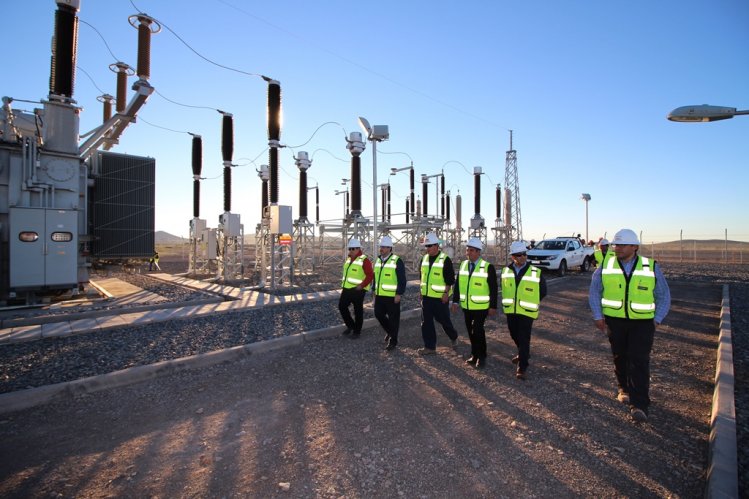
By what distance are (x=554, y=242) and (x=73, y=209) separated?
71.2ft

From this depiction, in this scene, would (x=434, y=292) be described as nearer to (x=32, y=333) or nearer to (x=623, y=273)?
(x=623, y=273)

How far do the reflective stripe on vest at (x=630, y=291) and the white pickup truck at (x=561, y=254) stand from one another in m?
16.5

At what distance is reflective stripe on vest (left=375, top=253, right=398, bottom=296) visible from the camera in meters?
6.99

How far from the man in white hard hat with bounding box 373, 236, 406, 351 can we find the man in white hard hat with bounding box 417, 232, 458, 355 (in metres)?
0.44

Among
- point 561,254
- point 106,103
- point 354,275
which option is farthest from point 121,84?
point 561,254

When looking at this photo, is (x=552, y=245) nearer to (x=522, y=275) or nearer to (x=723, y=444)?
(x=522, y=275)

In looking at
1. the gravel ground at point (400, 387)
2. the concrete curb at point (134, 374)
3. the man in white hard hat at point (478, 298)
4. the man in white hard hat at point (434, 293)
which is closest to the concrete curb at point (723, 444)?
the gravel ground at point (400, 387)

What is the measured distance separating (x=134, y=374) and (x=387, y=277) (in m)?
4.07

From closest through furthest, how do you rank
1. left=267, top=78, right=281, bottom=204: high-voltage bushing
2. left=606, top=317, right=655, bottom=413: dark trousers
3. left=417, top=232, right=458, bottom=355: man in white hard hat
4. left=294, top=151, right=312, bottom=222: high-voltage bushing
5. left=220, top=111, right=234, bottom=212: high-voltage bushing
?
1. left=606, top=317, right=655, bottom=413: dark trousers
2. left=417, top=232, right=458, bottom=355: man in white hard hat
3. left=267, top=78, right=281, bottom=204: high-voltage bushing
4. left=220, top=111, right=234, bottom=212: high-voltage bushing
5. left=294, top=151, right=312, bottom=222: high-voltage bushing

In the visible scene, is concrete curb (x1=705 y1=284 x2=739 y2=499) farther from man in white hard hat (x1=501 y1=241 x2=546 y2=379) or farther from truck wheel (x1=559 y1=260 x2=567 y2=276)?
truck wheel (x1=559 y1=260 x2=567 y2=276)

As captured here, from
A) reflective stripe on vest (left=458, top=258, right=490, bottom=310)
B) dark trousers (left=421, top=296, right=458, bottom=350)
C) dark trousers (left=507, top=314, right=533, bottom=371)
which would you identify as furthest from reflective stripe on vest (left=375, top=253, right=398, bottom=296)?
dark trousers (left=507, top=314, right=533, bottom=371)

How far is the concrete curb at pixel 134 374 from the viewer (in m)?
4.47

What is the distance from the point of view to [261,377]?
549 centimetres

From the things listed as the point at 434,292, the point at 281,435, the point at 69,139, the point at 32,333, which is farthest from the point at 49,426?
the point at 69,139
